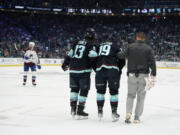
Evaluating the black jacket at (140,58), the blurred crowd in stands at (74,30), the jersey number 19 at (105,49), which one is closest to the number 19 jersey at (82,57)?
the jersey number 19 at (105,49)

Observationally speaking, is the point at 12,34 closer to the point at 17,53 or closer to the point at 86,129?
the point at 17,53

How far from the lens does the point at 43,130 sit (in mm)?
4727

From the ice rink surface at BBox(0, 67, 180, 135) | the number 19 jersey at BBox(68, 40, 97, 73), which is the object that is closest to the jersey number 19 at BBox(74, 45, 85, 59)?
the number 19 jersey at BBox(68, 40, 97, 73)

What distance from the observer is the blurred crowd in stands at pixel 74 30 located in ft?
103

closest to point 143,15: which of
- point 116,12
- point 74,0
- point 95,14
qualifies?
point 116,12

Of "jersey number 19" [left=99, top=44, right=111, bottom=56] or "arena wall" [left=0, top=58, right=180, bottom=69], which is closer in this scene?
"jersey number 19" [left=99, top=44, right=111, bottom=56]

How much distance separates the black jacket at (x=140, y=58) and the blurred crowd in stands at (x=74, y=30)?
76.6 ft

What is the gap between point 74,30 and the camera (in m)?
38.3

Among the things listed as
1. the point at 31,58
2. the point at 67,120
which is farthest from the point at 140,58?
the point at 31,58

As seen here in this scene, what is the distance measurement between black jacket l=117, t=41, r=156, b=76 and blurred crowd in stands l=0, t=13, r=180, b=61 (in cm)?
2334

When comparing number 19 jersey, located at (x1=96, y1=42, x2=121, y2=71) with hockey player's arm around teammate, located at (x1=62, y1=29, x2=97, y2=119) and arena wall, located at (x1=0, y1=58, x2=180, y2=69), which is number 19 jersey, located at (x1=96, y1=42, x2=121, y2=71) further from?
arena wall, located at (x1=0, y1=58, x2=180, y2=69)

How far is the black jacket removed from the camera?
540cm

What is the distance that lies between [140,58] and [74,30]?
3328cm

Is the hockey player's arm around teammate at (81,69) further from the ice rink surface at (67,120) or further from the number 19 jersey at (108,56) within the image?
the ice rink surface at (67,120)
